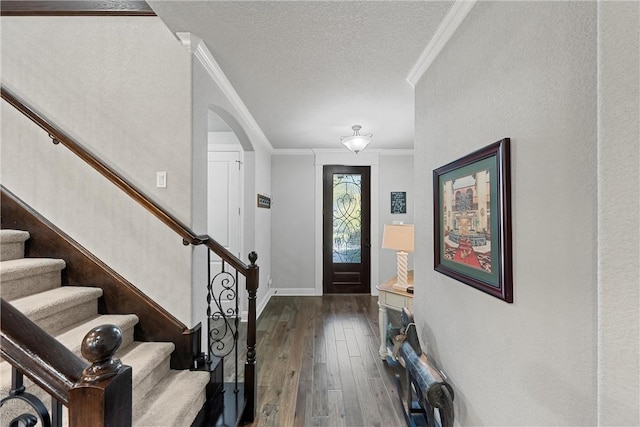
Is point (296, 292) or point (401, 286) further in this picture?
point (296, 292)

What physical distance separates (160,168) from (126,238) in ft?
1.77

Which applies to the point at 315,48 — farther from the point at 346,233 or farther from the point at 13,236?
the point at 346,233

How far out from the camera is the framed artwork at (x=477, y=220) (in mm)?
1222

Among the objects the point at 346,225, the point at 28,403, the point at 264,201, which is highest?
the point at 264,201

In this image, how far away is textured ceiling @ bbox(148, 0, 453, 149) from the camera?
1.69m

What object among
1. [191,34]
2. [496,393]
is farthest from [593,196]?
[191,34]

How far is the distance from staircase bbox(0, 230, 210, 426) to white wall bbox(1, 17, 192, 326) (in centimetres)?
24

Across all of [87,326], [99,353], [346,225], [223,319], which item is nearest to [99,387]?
[99,353]

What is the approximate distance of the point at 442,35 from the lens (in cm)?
183

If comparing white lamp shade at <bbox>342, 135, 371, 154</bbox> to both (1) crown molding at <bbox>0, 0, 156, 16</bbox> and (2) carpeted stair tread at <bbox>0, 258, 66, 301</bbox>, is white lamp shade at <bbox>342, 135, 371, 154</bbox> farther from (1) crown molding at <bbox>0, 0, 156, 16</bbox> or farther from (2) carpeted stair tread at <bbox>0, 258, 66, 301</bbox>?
(2) carpeted stair tread at <bbox>0, 258, 66, 301</bbox>

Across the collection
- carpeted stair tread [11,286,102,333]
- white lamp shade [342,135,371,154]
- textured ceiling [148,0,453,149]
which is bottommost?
carpeted stair tread [11,286,102,333]

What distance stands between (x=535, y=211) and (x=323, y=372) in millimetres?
2248

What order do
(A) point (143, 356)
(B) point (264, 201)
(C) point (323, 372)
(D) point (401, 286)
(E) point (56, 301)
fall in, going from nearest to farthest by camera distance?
1. (E) point (56, 301)
2. (A) point (143, 356)
3. (C) point (323, 372)
4. (D) point (401, 286)
5. (B) point (264, 201)

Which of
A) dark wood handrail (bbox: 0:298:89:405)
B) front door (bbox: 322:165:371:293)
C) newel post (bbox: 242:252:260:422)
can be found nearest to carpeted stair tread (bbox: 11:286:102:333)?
newel post (bbox: 242:252:260:422)
